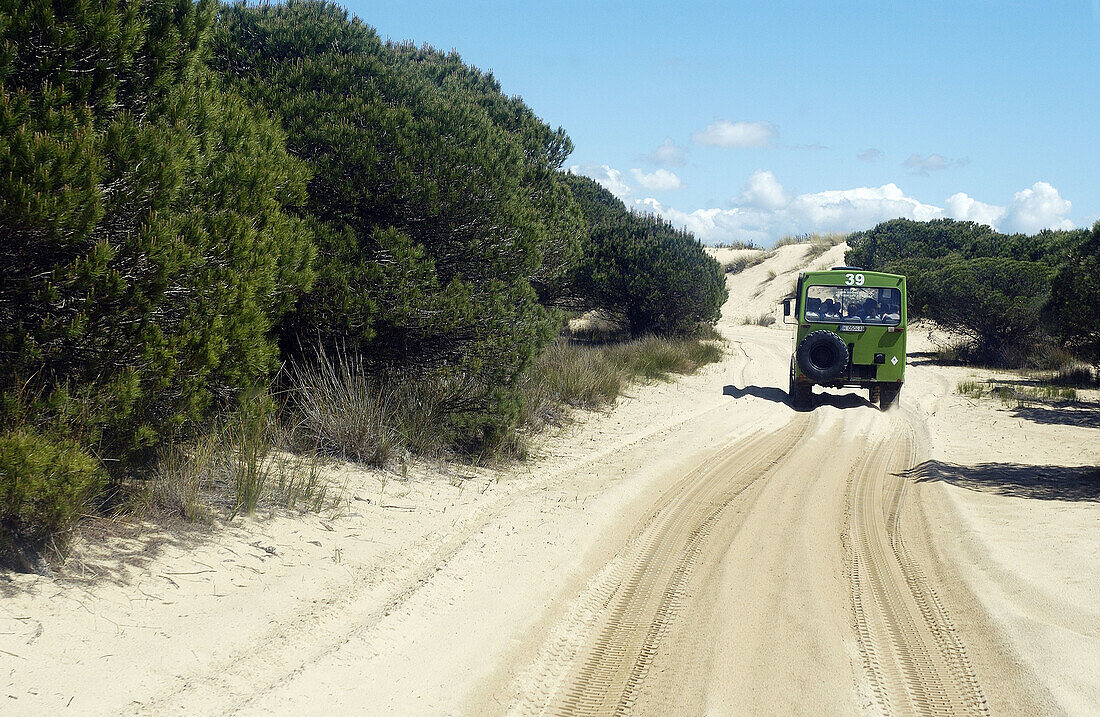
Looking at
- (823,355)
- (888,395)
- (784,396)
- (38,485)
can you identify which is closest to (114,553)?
(38,485)

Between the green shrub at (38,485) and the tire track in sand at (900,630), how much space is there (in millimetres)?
4451

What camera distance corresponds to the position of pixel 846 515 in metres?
7.52

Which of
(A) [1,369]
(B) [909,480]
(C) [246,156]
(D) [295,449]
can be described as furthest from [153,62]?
(B) [909,480]

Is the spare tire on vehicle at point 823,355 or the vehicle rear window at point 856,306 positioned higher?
the vehicle rear window at point 856,306

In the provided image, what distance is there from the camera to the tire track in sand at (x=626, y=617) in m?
4.04

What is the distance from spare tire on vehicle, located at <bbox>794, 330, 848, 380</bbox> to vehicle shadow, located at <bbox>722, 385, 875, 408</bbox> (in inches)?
35.8

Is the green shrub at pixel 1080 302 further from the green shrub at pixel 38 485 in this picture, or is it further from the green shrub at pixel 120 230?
the green shrub at pixel 38 485

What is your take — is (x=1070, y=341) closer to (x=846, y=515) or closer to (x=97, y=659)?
(x=846, y=515)

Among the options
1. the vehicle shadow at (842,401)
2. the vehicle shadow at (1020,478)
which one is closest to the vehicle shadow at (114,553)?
the vehicle shadow at (1020,478)

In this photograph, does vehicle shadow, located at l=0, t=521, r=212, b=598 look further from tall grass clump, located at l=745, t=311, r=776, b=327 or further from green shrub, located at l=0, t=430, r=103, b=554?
tall grass clump, located at l=745, t=311, r=776, b=327

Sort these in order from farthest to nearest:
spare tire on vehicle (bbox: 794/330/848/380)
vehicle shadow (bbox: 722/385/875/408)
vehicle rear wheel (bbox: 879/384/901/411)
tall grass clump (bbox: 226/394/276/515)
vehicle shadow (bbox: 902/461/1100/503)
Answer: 1. vehicle shadow (bbox: 722/385/875/408)
2. vehicle rear wheel (bbox: 879/384/901/411)
3. spare tire on vehicle (bbox: 794/330/848/380)
4. vehicle shadow (bbox: 902/461/1100/503)
5. tall grass clump (bbox: 226/394/276/515)

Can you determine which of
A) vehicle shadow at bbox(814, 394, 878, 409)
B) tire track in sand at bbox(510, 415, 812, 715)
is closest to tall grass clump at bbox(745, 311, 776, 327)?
vehicle shadow at bbox(814, 394, 878, 409)

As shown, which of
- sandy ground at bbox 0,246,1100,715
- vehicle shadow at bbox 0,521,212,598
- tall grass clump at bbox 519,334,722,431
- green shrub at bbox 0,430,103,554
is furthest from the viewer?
tall grass clump at bbox 519,334,722,431

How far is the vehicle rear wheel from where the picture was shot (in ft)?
50.5
